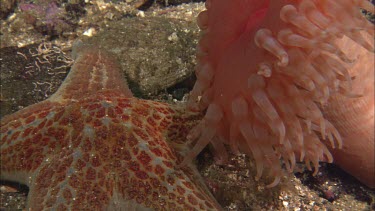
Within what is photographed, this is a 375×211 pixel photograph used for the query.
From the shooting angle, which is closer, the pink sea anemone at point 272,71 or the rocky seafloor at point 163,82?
the pink sea anemone at point 272,71

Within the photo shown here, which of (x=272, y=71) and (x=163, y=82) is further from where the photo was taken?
(x=163, y=82)

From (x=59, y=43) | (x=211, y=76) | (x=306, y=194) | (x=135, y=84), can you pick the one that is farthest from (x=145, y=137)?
(x=59, y=43)

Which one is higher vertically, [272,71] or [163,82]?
[272,71]

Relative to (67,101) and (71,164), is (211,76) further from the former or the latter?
(67,101)
